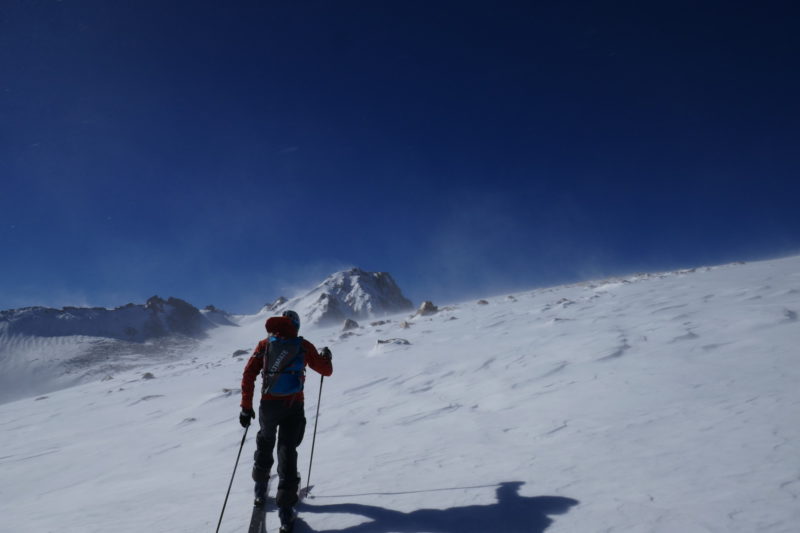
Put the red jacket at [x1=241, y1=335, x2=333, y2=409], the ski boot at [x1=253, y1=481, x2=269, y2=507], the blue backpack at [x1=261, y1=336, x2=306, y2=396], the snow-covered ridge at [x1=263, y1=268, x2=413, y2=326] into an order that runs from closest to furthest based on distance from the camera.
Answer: the ski boot at [x1=253, y1=481, x2=269, y2=507] < the blue backpack at [x1=261, y1=336, x2=306, y2=396] < the red jacket at [x1=241, y1=335, x2=333, y2=409] < the snow-covered ridge at [x1=263, y1=268, x2=413, y2=326]

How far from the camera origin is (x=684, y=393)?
607cm

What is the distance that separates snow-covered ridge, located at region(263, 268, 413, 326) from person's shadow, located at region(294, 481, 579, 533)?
102112mm

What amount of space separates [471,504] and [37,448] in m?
13.8

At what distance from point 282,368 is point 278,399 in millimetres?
397

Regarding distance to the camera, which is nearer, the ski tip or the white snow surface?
the white snow surface

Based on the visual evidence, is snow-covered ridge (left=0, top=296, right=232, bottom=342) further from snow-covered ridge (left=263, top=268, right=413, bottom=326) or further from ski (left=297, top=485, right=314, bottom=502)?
ski (left=297, top=485, right=314, bottom=502)

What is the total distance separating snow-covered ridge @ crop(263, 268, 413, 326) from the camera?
109062 millimetres

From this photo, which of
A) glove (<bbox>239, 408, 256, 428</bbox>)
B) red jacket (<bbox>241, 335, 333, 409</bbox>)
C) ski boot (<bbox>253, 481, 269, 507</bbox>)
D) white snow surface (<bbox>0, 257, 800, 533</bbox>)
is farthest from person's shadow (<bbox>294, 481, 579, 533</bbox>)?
red jacket (<bbox>241, 335, 333, 409</bbox>)

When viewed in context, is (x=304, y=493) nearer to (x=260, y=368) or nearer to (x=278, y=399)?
(x=278, y=399)

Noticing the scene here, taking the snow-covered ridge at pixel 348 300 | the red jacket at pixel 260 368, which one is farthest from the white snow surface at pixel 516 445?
the snow-covered ridge at pixel 348 300

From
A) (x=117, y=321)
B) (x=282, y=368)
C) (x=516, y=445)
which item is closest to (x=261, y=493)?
(x=282, y=368)

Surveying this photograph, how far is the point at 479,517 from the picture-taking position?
3.91 m

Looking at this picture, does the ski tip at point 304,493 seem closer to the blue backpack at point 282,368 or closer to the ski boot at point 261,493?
the ski boot at point 261,493

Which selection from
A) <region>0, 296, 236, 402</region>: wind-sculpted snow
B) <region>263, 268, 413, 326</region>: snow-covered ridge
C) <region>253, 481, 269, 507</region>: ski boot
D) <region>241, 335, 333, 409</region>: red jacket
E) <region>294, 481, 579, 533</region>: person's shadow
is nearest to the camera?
<region>294, 481, 579, 533</region>: person's shadow
